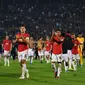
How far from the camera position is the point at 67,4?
209 feet

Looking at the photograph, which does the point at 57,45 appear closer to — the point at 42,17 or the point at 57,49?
the point at 57,49

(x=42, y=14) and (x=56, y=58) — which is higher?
(x=42, y=14)

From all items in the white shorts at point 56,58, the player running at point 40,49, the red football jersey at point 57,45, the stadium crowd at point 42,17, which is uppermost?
the stadium crowd at point 42,17

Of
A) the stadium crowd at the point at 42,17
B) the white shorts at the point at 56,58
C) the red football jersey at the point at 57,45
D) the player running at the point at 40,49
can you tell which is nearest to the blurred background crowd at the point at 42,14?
the stadium crowd at the point at 42,17

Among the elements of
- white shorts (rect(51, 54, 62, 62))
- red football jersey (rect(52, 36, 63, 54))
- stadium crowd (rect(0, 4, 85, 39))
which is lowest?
white shorts (rect(51, 54, 62, 62))

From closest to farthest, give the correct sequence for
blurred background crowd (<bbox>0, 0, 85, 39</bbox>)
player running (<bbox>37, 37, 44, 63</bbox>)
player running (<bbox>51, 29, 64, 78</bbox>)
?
1. player running (<bbox>51, 29, 64, 78</bbox>)
2. player running (<bbox>37, 37, 44, 63</bbox>)
3. blurred background crowd (<bbox>0, 0, 85, 39</bbox>)

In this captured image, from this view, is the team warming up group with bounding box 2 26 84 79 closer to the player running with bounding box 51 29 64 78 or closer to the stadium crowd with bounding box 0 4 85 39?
the player running with bounding box 51 29 64 78

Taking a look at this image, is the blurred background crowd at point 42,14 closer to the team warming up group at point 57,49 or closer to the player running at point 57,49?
the team warming up group at point 57,49

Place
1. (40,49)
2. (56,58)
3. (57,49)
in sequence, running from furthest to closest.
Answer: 1. (40,49)
2. (57,49)
3. (56,58)

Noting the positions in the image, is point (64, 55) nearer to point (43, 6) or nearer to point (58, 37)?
point (58, 37)

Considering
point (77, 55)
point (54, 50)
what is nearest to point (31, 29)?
point (77, 55)

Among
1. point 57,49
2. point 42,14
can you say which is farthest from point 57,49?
point 42,14

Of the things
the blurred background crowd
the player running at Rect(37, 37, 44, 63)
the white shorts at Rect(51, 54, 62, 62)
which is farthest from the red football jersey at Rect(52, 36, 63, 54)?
the blurred background crowd

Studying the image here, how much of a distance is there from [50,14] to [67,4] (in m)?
3.11
